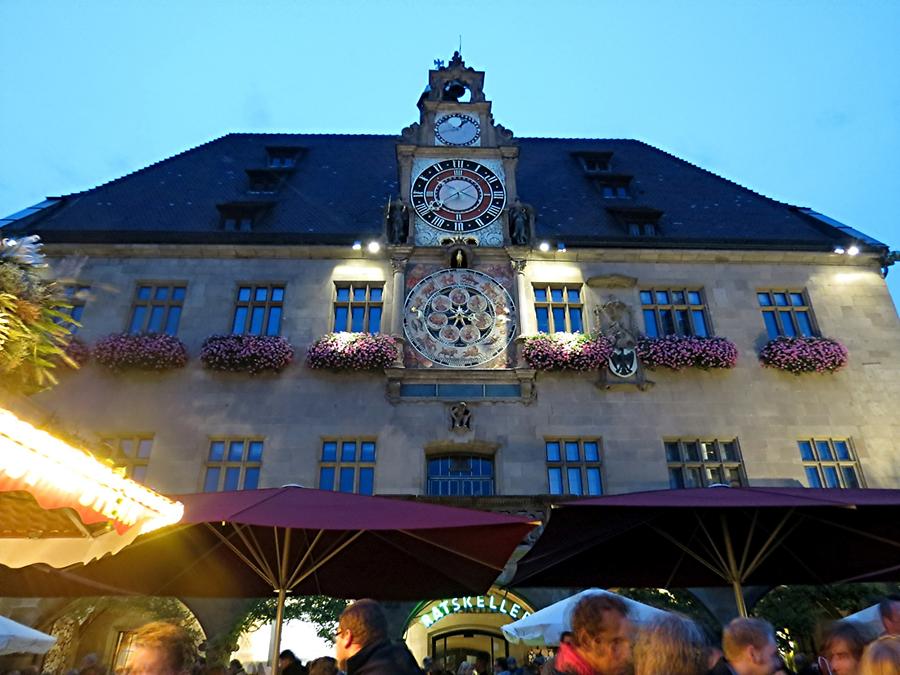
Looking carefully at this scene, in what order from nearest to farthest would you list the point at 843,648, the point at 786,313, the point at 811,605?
the point at 843,648
the point at 811,605
the point at 786,313

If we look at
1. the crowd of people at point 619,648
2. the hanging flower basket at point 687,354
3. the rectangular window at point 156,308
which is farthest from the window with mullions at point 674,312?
the rectangular window at point 156,308

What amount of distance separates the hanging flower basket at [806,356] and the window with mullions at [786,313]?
669mm

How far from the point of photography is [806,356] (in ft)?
44.9

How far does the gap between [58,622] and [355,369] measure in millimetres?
7868

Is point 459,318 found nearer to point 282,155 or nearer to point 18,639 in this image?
point 18,639

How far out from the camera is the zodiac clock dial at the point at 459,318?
13852 mm

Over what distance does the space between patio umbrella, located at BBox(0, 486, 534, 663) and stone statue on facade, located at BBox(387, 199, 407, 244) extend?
31.8 ft

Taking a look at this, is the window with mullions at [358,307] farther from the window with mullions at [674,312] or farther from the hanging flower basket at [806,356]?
the hanging flower basket at [806,356]

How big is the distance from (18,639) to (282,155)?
57.0 feet

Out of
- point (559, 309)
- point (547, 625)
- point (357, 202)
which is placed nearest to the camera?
point (547, 625)

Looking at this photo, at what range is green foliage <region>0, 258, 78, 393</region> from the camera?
5.31 meters

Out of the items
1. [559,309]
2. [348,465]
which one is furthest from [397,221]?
[348,465]

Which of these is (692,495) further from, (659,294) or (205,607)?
(659,294)

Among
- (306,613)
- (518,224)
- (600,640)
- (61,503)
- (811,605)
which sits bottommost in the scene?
(600,640)
